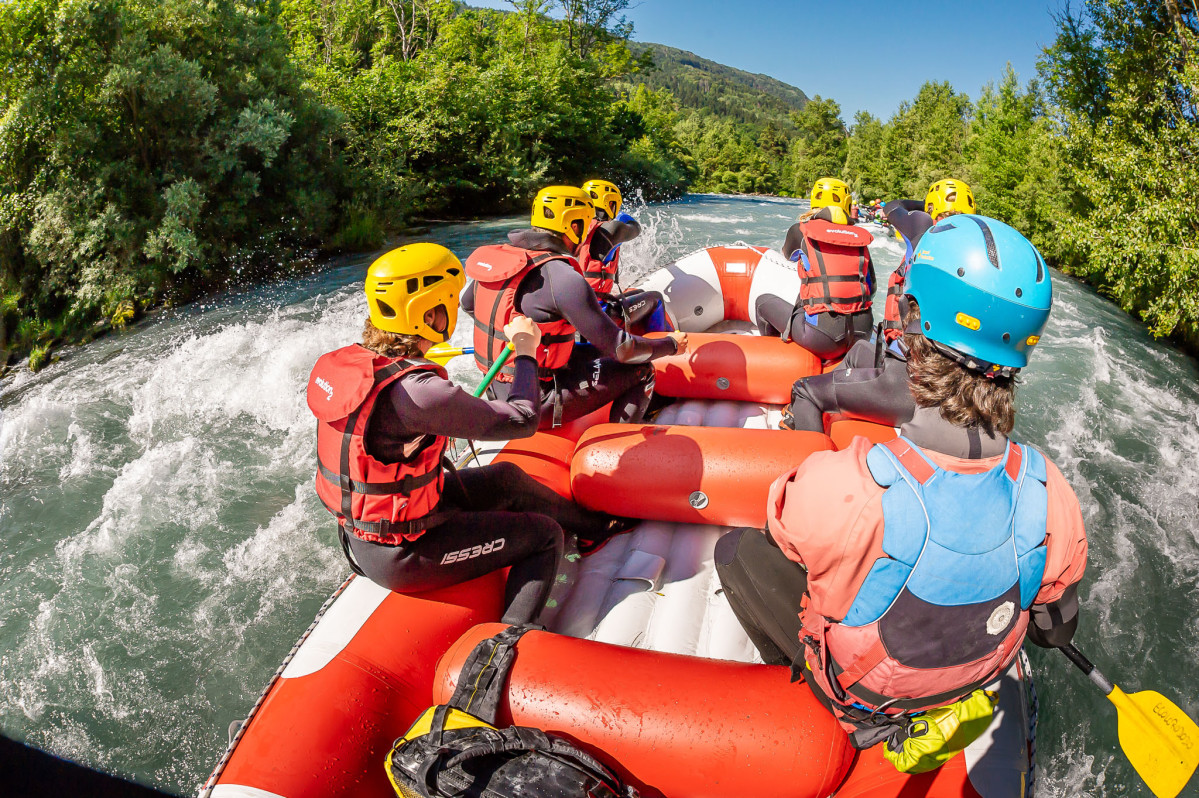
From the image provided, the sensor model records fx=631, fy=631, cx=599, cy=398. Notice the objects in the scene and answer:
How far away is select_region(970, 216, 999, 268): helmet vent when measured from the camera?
1.35 metres

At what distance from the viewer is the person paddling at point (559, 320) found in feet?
10.6

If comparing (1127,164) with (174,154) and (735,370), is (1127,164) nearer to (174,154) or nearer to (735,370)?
(735,370)

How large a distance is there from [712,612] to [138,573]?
130 inches

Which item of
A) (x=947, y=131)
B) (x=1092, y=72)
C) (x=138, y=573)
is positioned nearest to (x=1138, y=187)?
(x=1092, y=72)

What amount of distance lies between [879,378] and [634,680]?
93.6 inches

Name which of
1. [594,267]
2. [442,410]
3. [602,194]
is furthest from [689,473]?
[602,194]

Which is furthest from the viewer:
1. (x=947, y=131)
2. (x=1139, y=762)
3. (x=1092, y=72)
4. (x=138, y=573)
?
(x=947, y=131)

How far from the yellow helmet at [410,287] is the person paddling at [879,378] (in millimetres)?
2331

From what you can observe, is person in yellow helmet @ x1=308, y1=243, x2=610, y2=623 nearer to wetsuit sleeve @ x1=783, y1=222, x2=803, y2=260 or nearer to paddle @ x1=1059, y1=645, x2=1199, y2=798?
paddle @ x1=1059, y1=645, x2=1199, y2=798

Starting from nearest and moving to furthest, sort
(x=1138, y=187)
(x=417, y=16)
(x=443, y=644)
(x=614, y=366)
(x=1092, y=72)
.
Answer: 1. (x=443, y=644)
2. (x=614, y=366)
3. (x=1138, y=187)
4. (x=1092, y=72)
5. (x=417, y=16)

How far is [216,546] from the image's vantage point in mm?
3838

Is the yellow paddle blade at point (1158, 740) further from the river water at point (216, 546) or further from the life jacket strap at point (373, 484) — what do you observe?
the life jacket strap at point (373, 484)

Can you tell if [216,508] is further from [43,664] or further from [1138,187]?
[1138,187]

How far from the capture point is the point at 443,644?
2.19 meters
